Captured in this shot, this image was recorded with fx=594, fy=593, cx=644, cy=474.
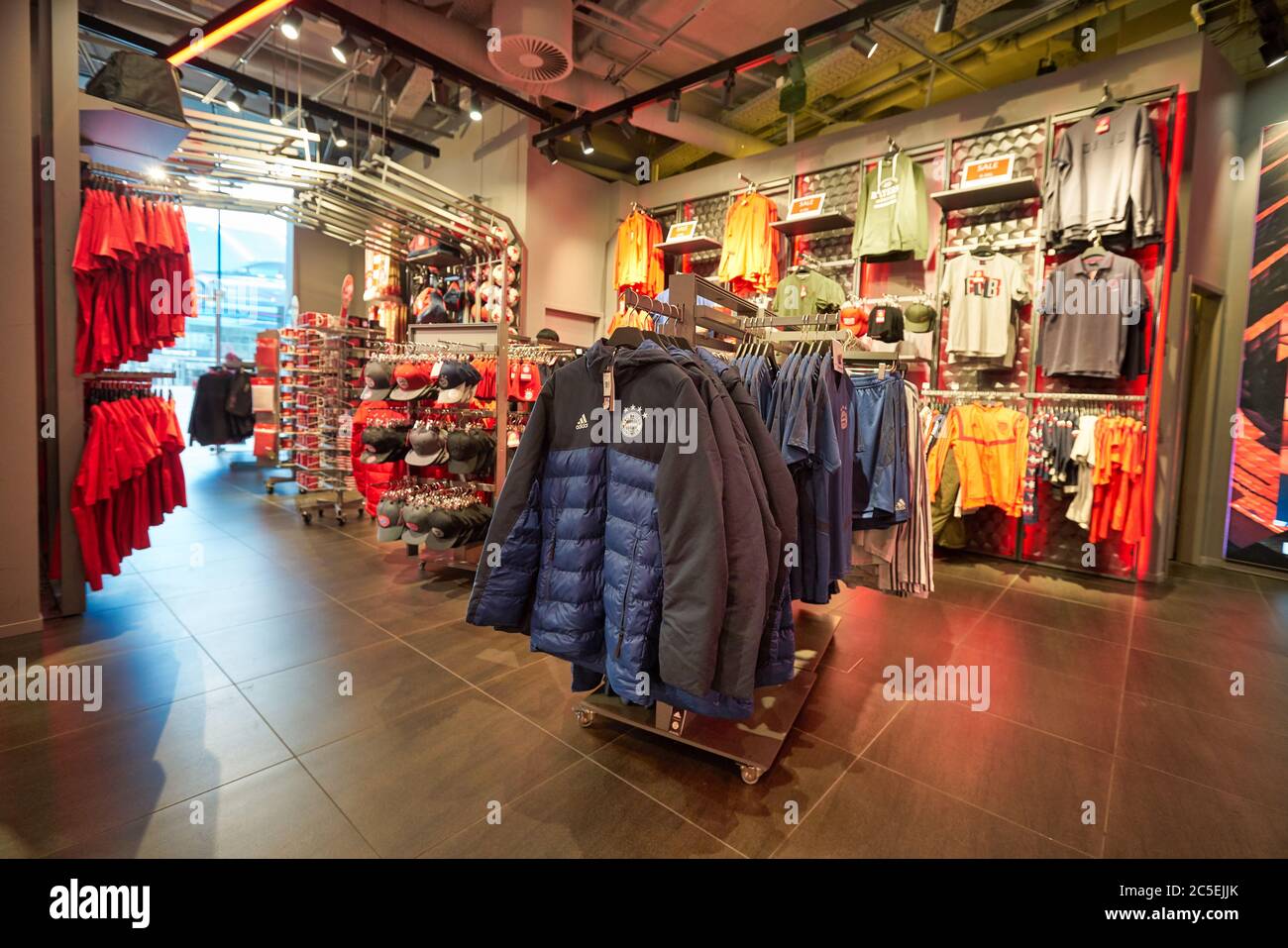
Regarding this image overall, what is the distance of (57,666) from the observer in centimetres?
265

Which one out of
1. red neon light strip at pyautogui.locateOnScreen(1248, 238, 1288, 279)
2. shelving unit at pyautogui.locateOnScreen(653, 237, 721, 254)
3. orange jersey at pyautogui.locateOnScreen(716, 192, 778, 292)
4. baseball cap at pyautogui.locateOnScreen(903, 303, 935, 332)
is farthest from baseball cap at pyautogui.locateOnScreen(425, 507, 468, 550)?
red neon light strip at pyautogui.locateOnScreen(1248, 238, 1288, 279)

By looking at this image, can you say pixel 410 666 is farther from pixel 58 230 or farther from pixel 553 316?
pixel 553 316

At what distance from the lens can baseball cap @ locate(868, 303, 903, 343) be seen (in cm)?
493

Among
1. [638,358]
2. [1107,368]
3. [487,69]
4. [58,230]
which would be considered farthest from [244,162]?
[1107,368]

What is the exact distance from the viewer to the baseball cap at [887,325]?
16.2ft

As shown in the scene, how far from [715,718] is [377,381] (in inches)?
142

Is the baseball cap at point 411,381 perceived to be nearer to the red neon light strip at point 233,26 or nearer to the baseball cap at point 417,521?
the baseball cap at point 417,521

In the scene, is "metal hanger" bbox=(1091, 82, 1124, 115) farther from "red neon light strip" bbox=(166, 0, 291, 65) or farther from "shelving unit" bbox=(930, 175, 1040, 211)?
"red neon light strip" bbox=(166, 0, 291, 65)

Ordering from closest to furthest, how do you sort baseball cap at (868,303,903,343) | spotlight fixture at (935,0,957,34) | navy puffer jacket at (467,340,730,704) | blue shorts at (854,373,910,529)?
navy puffer jacket at (467,340,730,704) → blue shorts at (854,373,910,529) → spotlight fixture at (935,0,957,34) → baseball cap at (868,303,903,343)

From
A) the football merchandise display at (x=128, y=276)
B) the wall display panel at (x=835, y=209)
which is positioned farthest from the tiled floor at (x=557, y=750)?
the wall display panel at (x=835, y=209)

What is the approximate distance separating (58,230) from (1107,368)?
660 centimetres

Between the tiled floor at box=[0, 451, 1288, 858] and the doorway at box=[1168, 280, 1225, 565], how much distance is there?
2.11m
